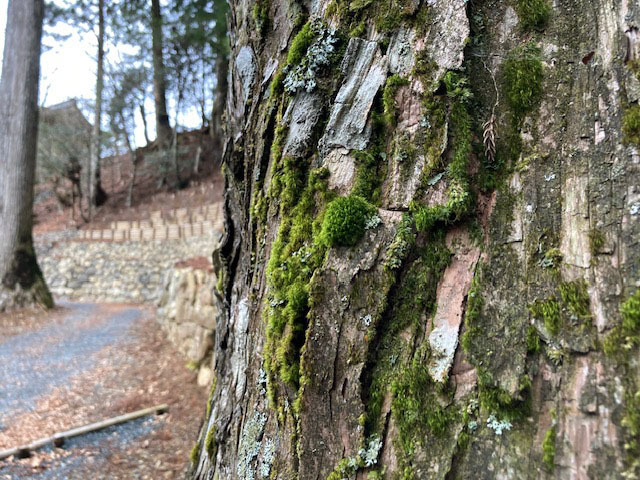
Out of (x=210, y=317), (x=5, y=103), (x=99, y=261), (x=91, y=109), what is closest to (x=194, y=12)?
(x=91, y=109)

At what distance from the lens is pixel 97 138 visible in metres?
16.1

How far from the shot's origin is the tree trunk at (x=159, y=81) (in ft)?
49.7

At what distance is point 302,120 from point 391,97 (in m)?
0.37

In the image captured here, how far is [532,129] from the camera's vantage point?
55.1 inches

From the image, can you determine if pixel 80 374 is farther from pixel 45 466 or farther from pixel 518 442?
pixel 518 442

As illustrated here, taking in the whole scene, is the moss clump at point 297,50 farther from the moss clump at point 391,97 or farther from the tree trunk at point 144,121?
the tree trunk at point 144,121

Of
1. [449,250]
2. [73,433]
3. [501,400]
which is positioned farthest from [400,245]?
[73,433]

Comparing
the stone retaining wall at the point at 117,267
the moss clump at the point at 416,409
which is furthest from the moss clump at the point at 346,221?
the stone retaining wall at the point at 117,267

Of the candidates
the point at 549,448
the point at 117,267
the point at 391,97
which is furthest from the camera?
the point at 117,267

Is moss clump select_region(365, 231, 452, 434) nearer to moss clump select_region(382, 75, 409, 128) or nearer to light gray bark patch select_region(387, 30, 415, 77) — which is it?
moss clump select_region(382, 75, 409, 128)

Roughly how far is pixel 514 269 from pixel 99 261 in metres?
14.5

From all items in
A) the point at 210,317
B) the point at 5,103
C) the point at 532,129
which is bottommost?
the point at 210,317

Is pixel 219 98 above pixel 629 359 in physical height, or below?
above

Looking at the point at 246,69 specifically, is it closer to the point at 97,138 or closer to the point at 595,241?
the point at 595,241
